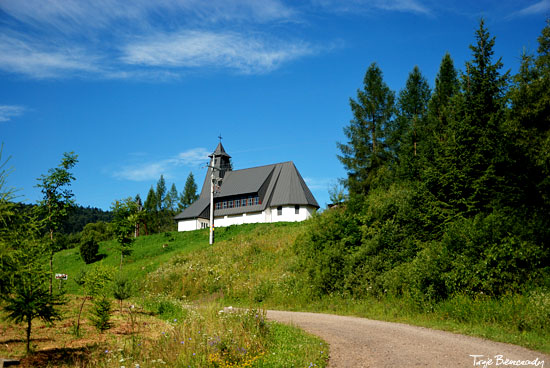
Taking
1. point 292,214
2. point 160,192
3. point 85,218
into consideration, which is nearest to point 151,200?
point 160,192

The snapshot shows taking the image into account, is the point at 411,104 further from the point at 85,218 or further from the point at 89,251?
the point at 85,218

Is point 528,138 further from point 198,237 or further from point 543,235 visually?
point 198,237

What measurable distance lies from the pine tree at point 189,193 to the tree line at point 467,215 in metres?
69.4

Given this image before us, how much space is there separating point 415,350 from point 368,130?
37088 mm

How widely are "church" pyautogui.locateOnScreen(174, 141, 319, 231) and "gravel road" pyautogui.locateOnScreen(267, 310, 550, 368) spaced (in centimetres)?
3895

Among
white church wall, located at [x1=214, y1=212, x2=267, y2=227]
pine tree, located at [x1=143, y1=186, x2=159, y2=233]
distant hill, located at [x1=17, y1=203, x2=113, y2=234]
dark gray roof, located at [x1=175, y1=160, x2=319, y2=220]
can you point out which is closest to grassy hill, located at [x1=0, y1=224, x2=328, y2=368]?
dark gray roof, located at [x1=175, y1=160, x2=319, y2=220]

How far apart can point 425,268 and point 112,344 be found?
10379 mm

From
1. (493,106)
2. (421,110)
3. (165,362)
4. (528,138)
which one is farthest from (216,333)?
(421,110)

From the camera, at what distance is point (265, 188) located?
2185 inches

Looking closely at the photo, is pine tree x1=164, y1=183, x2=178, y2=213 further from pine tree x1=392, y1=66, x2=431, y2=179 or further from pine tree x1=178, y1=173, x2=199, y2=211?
pine tree x1=392, y1=66, x2=431, y2=179

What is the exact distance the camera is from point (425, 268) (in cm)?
1424

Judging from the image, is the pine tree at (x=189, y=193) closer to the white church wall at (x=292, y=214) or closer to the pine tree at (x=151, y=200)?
the pine tree at (x=151, y=200)

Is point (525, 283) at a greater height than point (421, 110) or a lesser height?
lesser

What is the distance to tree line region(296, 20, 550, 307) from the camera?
42.1ft
